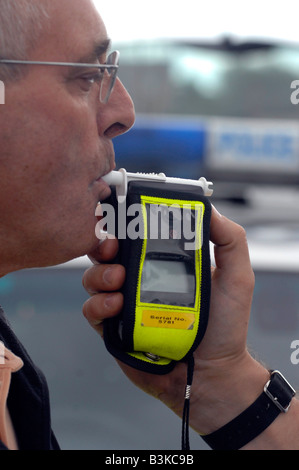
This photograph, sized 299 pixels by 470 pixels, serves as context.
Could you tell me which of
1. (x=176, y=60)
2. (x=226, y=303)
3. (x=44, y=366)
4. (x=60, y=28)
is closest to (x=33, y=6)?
(x=60, y=28)

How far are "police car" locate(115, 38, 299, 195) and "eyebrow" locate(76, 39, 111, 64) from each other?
34.9ft

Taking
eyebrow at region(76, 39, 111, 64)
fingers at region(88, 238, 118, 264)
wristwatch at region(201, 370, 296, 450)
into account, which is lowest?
wristwatch at region(201, 370, 296, 450)

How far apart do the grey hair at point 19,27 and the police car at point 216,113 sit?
10.8 meters

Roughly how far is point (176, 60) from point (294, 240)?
9.80m

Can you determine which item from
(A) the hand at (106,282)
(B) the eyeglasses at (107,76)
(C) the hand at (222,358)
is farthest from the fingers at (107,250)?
(B) the eyeglasses at (107,76)

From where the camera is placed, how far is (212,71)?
1333 cm

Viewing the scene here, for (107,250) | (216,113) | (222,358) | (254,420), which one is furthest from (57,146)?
(216,113)

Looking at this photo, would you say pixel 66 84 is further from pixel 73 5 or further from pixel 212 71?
pixel 212 71

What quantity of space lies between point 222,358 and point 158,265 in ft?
1.21

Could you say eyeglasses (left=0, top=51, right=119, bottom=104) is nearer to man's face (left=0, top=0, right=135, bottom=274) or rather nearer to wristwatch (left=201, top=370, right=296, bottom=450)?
man's face (left=0, top=0, right=135, bottom=274)

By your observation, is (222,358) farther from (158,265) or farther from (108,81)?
(108,81)

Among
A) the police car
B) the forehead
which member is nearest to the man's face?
the forehead

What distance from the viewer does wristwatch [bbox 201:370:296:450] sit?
6.61 ft

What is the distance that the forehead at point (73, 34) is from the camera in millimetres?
1708
